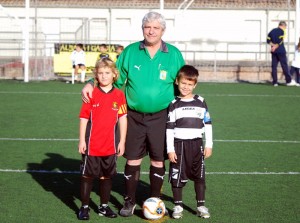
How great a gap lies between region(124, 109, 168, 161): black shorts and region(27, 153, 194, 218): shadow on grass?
0.61 metres

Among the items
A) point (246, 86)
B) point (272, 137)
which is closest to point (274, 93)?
point (246, 86)

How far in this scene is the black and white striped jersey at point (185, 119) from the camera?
691 cm

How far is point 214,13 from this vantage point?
45.2m

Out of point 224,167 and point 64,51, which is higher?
point 64,51

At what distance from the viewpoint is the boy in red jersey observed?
6.85m

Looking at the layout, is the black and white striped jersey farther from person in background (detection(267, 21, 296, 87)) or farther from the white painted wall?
the white painted wall

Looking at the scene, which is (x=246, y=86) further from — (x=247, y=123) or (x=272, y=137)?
(x=272, y=137)

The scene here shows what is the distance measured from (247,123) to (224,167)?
4911mm

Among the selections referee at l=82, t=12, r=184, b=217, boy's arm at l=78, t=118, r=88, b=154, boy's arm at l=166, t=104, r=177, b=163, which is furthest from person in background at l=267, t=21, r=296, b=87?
boy's arm at l=78, t=118, r=88, b=154

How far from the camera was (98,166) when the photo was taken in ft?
22.7

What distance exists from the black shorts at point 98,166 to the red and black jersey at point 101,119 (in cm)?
5

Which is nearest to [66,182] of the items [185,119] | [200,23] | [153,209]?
[153,209]

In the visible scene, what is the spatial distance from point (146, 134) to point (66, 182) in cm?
192

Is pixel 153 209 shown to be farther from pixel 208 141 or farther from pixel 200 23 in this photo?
pixel 200 23
